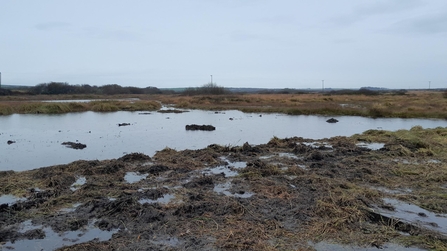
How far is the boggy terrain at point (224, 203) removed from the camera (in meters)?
4.93

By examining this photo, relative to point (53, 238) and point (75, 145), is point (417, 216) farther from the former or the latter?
point (75, 145)

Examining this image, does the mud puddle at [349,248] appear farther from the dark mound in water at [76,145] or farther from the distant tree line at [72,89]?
the distant tree line at [72,89]

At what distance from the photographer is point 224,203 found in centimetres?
621

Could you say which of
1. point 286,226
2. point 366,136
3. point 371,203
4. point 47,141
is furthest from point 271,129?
point 286,226

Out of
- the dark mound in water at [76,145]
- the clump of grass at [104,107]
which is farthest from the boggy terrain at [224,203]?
the clump of grass at [104,107]

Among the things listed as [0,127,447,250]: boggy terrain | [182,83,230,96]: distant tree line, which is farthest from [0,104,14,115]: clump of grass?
[182,83,230,96]: distant tree line

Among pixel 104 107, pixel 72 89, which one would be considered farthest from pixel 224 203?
pixel 72 89

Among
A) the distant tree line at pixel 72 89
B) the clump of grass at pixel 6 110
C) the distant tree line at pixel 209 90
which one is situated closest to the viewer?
the clump of grass at pixel 6 110

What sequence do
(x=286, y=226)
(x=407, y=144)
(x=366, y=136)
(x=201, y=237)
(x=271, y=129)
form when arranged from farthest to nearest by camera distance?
(x=271, y=129), (x=366, y=136), (x=407, y=144), (x=286, y=226), (x=201, y=237)

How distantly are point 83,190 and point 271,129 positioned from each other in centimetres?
1283

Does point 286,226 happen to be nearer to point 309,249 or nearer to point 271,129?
point 309,249

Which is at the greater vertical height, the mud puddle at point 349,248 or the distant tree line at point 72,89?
the distant tree line at point 72,89

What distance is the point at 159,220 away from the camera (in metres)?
5.57

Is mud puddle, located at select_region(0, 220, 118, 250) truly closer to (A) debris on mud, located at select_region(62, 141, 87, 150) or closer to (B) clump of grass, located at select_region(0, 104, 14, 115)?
(A) debris on mud, located at select_region(62, 141, 87, 150)
